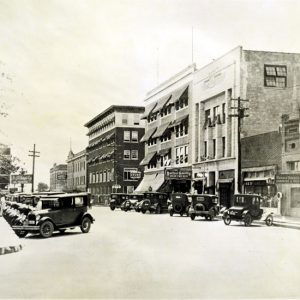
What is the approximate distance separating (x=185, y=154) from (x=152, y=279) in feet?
121

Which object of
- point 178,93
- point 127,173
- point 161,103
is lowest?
point 127,173

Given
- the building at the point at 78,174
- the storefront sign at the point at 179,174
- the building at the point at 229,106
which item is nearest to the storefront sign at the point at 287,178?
the building at the point at 229,106

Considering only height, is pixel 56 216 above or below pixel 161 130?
below

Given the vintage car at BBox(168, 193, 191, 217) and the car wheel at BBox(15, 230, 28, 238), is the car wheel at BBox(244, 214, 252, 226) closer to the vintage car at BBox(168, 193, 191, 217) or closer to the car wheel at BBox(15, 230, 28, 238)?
the vintage car at BBox(168, 193, 191, 217)

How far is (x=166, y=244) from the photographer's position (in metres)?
15.7

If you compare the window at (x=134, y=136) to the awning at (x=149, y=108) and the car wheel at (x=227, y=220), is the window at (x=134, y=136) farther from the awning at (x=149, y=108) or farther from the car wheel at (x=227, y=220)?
the car wheel at (x=227, y=220)

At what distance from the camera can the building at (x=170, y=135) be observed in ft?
154

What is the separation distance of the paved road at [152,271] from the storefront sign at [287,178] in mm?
11126

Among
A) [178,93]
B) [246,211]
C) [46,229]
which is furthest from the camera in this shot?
[178,93]

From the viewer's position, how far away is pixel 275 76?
119 ft

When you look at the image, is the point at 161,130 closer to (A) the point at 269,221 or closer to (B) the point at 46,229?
(A) the point at 269,221

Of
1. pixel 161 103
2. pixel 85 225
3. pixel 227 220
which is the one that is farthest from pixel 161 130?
pixel 85 225

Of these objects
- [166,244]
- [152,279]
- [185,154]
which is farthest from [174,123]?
[152,279]

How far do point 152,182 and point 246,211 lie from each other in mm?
29307
